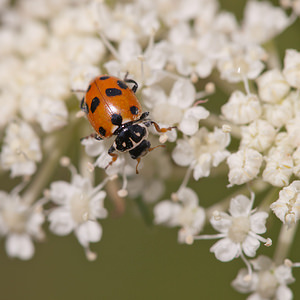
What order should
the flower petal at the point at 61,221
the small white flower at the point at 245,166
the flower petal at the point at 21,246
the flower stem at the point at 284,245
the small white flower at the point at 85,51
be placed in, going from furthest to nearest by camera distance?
the flower petal at the point at 21,246 < the small white flower at the point at 85,51 < the flower petal at the point at 61,221 < the flower stem at the point at 284,245 < the small white flower at the point at 245,166

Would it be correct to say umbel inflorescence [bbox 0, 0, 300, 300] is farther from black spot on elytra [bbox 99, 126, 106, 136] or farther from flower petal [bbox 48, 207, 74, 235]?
black spot on elytra [bbox 99, 126, 106, 136]

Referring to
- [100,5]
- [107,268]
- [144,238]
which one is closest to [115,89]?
[100,5]

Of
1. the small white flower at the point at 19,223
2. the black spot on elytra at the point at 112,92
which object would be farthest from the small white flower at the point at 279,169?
the small white flower at the point at 19,223

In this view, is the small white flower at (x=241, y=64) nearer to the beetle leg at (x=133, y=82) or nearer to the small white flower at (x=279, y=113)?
the small white flower at (x=279, y=113)

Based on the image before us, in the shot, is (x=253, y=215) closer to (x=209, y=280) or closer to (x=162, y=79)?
(x=162, y=79)

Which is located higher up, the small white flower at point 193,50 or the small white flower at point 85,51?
the small white flower at point 85,51

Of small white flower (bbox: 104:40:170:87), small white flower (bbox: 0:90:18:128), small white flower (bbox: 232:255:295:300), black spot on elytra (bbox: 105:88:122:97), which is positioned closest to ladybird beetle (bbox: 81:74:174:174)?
black spot on elytra (bbox: 105:88:122:97)

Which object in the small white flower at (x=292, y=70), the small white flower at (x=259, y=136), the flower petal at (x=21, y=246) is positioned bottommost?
the flower petal at (x=21, y=246)
